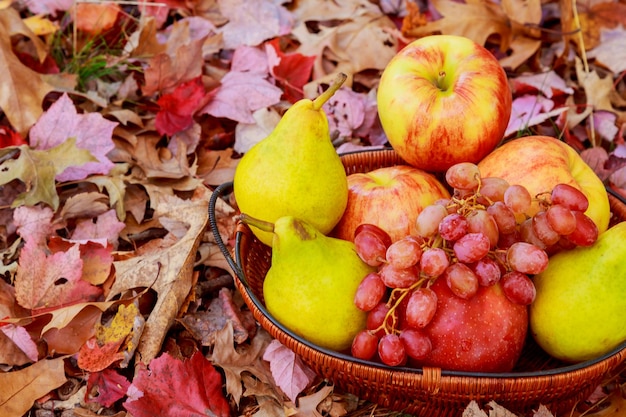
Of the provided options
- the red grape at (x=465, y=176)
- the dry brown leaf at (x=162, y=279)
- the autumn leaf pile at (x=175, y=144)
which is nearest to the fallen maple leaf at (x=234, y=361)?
the autumn leaf pile at (x=175, y=144)

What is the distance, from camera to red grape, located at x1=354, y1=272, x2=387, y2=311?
1246 millimetres

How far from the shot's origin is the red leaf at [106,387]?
1.44 metres

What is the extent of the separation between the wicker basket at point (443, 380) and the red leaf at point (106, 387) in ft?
1.13

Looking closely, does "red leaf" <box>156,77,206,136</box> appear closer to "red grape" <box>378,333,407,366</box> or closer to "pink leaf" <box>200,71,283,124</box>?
"pink leaf" <box>200,71,283,124</box>

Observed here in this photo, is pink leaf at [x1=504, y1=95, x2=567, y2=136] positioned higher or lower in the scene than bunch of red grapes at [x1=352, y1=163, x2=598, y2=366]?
lower

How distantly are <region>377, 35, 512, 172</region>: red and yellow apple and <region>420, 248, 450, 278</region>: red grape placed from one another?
0.37 metres

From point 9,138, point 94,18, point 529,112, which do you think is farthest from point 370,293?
point 94,18

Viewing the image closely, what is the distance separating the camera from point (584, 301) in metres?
1.25

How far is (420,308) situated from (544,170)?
45 centimetres

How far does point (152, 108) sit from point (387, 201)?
99 centimetres

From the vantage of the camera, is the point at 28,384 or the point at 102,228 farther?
the point at 102,228

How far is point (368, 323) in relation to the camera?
128 cm

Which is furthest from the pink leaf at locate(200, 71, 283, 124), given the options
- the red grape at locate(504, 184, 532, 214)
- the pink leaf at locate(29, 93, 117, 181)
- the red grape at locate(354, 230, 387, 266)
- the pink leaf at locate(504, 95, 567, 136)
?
the red grape at locate(504, 184, 532, 214)

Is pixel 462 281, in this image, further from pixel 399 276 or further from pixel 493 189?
pixel 493 189
